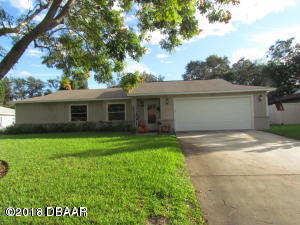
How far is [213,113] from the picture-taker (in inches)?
461

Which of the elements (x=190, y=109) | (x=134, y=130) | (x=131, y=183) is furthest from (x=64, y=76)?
(x=190, y=109)

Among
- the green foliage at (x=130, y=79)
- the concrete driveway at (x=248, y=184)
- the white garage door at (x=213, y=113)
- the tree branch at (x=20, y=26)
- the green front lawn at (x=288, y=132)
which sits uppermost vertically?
the tree branch at (x=20, y=26)

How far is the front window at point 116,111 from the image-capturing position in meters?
13.7

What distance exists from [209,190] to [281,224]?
3.96 ft

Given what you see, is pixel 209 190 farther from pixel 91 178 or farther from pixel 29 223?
pixel 29 223

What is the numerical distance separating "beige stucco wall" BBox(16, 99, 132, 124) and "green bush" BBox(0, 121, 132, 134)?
374 mm


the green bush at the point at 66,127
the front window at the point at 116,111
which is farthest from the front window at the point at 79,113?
the front window at the point at 116,111

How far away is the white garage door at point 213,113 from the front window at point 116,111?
4.15 meters

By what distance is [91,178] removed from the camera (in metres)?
3.86

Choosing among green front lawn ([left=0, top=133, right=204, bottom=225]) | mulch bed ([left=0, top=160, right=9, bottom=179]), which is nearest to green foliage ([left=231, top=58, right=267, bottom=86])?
green front lawn ([left=0, top=133, right=204, bottom=225])

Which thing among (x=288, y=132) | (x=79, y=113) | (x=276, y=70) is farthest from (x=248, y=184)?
(x=276, y=70)

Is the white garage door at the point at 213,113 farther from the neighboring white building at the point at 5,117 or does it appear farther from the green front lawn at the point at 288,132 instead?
the neighboring white building at the point at 5,117

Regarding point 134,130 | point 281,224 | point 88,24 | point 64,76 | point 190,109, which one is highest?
point 88,24

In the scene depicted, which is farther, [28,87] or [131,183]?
[28,87]
